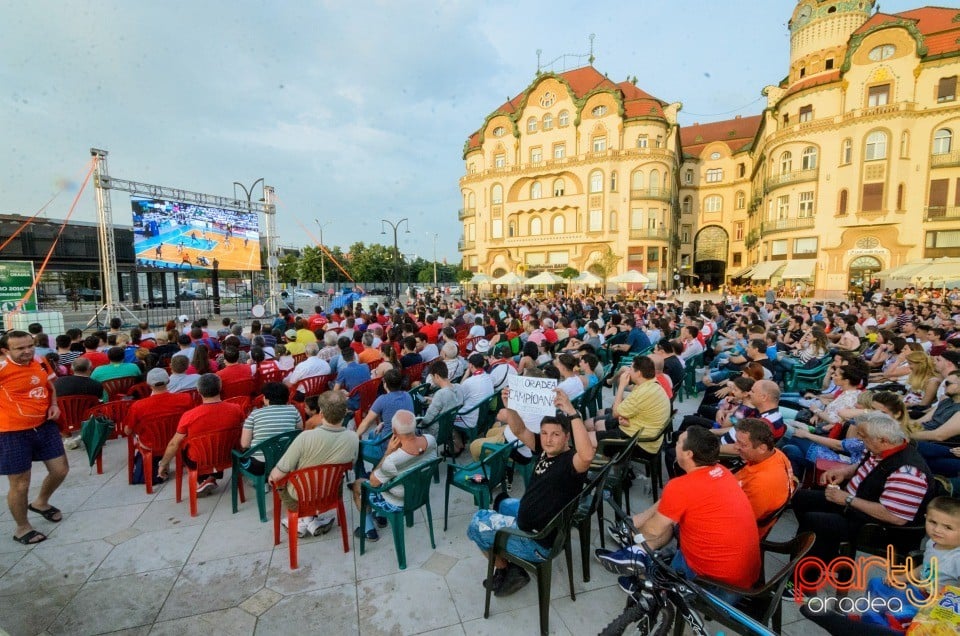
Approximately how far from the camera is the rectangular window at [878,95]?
28.0 meters

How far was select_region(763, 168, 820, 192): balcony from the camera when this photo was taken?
101 feet

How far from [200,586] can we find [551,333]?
7.57 meters

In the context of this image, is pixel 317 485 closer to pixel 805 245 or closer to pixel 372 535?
pixel 372 535

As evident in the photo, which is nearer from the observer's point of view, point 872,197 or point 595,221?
point 872,197

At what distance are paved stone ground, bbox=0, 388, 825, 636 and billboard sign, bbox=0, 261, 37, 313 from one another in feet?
42.4

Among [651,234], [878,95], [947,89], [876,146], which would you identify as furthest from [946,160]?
[651,234]

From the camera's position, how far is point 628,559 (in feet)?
8.37

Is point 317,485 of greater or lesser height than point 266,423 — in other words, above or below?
below

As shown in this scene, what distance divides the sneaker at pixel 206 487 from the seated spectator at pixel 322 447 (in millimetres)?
1583

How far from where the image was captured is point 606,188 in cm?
3850

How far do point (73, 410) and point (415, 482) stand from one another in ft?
16.6

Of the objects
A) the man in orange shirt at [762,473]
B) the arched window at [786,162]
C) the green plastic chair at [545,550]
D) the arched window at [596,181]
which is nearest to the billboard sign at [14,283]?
the green plastic chair at [545,550]

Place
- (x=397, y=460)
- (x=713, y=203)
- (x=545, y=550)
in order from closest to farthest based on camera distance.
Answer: (x=545, y=550)
(x=397, y=460)
(x=713, y=203)

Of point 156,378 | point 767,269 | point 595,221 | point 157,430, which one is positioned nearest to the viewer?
point 157,430
